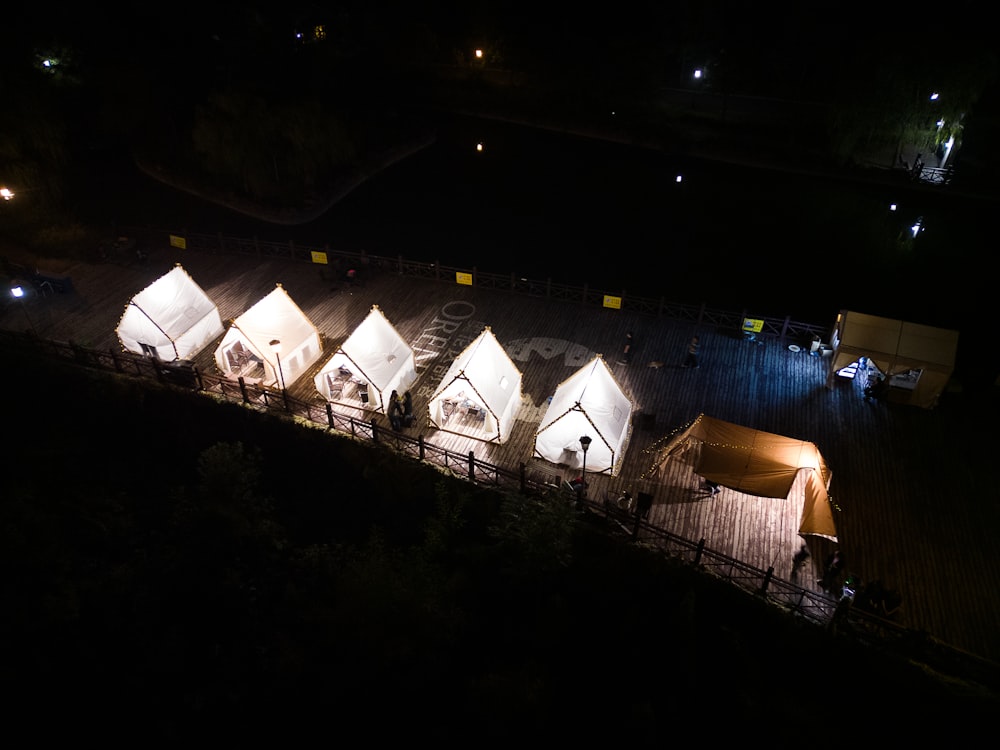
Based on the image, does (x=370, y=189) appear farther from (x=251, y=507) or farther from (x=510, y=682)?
(x=510, y=682)

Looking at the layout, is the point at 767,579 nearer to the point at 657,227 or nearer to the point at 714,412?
the point at 714,412

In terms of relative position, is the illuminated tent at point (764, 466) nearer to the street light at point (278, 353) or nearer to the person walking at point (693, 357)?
the person walking at point (693, 357)

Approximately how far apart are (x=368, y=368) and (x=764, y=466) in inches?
459

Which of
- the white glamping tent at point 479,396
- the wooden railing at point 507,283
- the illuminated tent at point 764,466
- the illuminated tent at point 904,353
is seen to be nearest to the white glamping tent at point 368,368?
the white glamping tent at point 479,396

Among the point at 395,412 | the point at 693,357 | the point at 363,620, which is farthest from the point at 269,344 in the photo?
the point at 693,357

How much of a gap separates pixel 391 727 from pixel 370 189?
3299 centimetres

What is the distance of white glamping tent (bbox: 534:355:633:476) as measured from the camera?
17188 millimetres

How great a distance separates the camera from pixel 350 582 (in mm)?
14555

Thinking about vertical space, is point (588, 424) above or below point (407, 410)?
above

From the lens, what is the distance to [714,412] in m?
20.2

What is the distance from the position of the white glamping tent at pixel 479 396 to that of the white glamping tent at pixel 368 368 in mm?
1620

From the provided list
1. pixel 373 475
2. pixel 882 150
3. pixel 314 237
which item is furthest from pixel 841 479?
pixel 882 150

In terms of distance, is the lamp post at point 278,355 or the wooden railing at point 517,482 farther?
the lamp post at point 278,355

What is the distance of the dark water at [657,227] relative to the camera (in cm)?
3002
